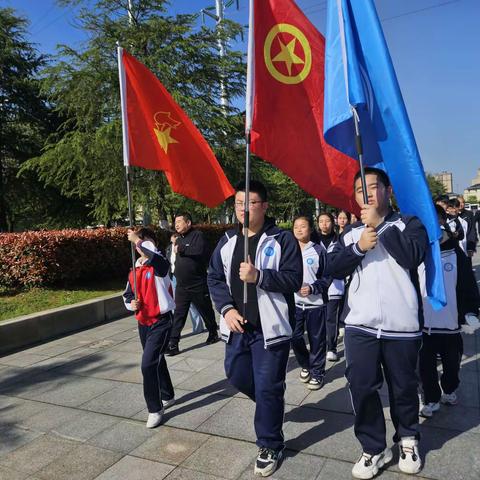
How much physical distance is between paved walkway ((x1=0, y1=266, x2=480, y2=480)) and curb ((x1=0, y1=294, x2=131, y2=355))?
1.01 meters

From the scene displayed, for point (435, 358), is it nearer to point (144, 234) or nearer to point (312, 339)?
point (312, 339)

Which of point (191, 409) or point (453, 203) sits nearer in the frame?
point (191, 409)

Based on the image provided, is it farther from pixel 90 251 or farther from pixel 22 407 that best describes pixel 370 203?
pixel 90 251

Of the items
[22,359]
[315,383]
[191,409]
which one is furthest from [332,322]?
[22,359]

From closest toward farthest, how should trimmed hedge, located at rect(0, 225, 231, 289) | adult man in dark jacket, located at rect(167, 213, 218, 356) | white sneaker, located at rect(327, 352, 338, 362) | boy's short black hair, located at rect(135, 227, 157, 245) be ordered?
1. boy's short black hair, located at rect(135, 227, 157, 245)
2. white sneaker, located at rect(327, 352, 338, 362)
3. adult man in dark jacket, located at rect(167, 213, 218, 356)
4. trimmed hedge, located at rect(0, 225, 231, 289)

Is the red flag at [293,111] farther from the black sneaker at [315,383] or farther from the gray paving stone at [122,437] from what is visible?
the gray paving stone at [122,437]

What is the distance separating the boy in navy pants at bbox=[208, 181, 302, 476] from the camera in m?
2.92

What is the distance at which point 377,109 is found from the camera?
2.87m

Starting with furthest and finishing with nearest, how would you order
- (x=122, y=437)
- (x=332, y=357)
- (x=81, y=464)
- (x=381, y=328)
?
(x=332, y=357) → (x=122, y=437) → (x=81, y=464) → (x=381, y=328)

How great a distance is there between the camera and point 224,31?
15.0 m

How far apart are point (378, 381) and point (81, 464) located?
2249 mm

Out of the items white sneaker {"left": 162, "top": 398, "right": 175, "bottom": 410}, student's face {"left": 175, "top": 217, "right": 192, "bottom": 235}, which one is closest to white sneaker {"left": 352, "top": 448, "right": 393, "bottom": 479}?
white sneaker {"left": 162, "top": 398, "right": 175, "bottom": 410}

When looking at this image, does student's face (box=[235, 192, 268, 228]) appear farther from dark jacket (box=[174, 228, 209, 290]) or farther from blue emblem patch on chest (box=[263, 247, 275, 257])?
dark jacket (box=[174, 228, 209, 290])

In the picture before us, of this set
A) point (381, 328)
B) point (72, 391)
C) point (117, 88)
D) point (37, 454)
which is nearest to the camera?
point (381, 328)
